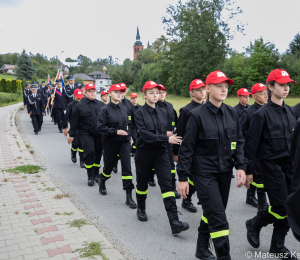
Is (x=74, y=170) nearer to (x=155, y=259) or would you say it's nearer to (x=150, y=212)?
(x=150, y=212)

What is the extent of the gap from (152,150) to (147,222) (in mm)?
1208

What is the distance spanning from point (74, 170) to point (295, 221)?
24.1 feet

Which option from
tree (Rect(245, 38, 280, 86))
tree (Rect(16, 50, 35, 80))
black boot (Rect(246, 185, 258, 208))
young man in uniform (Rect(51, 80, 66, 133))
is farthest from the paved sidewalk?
tree (Rect(16, 50, 35, 80))

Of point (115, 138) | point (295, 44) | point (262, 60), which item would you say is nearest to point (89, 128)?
point (115, 138)

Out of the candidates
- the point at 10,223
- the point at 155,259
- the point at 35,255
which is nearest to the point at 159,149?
the point at 155,259

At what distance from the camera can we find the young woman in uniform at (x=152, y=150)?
4.46 meters

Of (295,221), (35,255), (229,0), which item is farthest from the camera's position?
(229,0)

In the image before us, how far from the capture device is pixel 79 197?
6086 millimetres

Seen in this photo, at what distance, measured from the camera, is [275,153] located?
3678 millimetres

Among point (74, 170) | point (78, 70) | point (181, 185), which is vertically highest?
point (78, 70)

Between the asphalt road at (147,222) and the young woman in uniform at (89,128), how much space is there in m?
0.54

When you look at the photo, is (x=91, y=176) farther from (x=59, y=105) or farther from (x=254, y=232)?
(x=59, y=105)

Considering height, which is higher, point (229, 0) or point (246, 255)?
point (229, 0)

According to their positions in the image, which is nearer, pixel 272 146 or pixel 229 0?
pixel 272 146
